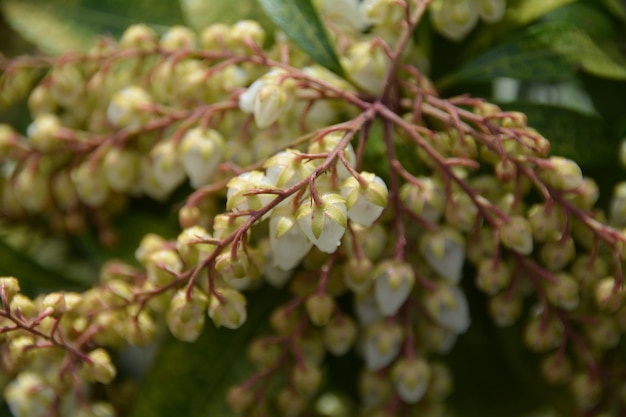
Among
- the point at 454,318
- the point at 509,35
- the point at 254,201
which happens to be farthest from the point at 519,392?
the point at 254,201

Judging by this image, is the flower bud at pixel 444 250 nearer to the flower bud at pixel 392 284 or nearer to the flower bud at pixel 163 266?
the flower bud at pixel 392 284

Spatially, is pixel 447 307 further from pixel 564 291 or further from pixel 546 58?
pixel 546 58

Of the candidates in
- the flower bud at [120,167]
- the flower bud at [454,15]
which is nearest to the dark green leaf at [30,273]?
the flower bud at [120,167]

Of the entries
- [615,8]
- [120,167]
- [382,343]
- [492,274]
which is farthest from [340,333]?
[615,8]

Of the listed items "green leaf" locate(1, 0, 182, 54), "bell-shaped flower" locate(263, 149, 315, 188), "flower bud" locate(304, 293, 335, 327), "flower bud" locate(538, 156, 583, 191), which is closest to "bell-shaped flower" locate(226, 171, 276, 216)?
"bell-shaped flower" locate(263, 149, 315, 188)

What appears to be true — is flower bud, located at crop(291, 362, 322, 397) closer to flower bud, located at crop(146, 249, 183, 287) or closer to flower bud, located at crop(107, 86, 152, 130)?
flower bud, located at crop(146, 249, 183, 287)

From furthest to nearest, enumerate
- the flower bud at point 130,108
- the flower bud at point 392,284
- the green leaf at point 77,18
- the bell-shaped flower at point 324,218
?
the green leaf at point 77,18 → the flower bud at point 130,108 → the flower bud at point 392,284 → the bell-shaped flower at point 324,218

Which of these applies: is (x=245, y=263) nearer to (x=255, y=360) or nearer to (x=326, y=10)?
(x=255, y=360)
